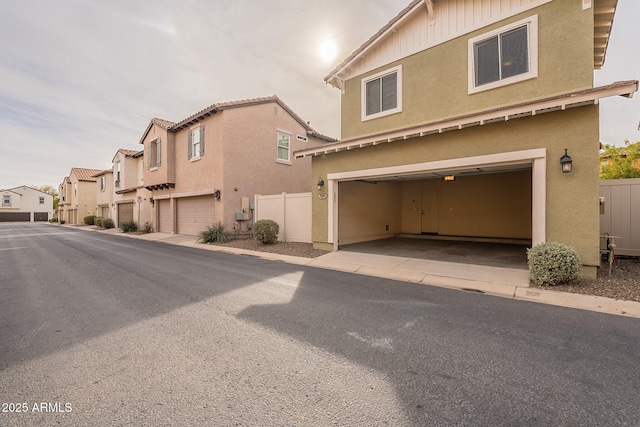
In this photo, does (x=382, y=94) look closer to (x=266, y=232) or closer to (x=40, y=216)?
(x=266, y=232)

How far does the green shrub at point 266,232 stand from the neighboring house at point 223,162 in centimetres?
322

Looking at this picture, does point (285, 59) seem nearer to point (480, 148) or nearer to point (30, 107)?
point (480, 148)

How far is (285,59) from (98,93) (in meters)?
12.2

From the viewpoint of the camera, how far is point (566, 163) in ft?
19.1

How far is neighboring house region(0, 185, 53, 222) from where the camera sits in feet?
171

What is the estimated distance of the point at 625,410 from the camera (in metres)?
2.13

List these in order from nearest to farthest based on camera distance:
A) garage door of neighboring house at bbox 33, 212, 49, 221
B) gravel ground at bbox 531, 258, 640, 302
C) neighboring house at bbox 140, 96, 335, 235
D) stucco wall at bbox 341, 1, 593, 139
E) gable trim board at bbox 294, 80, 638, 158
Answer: gravel ground at bbox 531, 258, 640, 302 → gable trim board at bbox 294, 80, 638, 158 → stucco wall at bbox 341, 1, 593, 139 → neighboring house at bbox 140, 96, 335, 235 → garage door of neighboring house at bbox 33, 212, 49, 221

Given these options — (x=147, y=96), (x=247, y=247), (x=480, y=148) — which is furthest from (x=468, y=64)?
(x=147, y=96)

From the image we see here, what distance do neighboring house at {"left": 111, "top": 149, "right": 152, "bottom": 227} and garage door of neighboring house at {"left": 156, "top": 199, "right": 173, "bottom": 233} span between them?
365cm

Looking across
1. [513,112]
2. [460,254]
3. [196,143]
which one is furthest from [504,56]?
[196,143]

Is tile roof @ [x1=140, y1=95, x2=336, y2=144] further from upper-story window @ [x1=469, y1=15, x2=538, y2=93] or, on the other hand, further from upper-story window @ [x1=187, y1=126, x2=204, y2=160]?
upper-story window @ [x1=469, y1=15, x2=538, y2=93]

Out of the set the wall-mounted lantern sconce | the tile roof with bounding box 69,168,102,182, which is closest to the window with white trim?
the wall-mounted lantern sconce

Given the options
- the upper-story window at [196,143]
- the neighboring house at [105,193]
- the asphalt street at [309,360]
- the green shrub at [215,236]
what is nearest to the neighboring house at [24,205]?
the neighboring house at [105,193]

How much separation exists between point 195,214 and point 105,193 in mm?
22239
